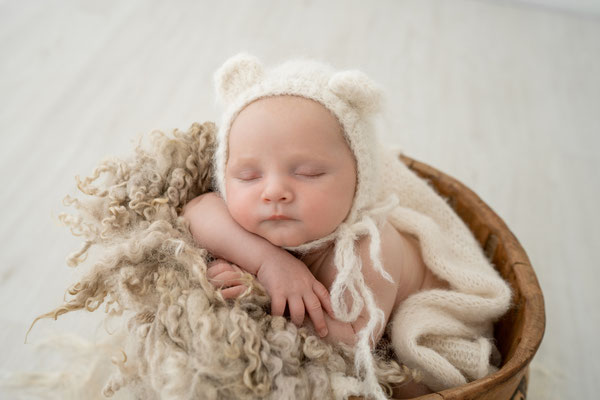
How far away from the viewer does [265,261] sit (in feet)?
3.01

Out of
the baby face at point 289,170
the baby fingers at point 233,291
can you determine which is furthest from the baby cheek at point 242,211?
the baby fingers at point 233,291

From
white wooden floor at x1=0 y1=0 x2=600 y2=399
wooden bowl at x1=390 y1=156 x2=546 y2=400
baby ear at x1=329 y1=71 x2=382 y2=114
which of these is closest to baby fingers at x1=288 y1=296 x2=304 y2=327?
wooden bowl at x1=390 y1=156 x2=546 y2=400

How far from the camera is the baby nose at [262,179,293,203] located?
33.9 inches

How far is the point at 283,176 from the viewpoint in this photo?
89 cm

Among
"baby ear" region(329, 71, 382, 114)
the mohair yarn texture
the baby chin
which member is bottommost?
the mohair yarn texture

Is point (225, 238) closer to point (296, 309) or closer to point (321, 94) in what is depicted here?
point (296, 309)

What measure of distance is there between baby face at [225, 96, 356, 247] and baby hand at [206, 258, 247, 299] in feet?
0.24

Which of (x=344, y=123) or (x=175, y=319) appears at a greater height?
(x=344, y=123)

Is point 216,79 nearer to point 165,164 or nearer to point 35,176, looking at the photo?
point 165,164

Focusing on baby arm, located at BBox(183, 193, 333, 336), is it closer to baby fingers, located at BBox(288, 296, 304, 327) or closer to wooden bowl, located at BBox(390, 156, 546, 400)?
baby fingers, located at BBox(288, 296, 304, 327)

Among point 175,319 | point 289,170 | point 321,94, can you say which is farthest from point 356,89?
point 175,319

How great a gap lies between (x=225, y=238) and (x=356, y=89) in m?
0.33

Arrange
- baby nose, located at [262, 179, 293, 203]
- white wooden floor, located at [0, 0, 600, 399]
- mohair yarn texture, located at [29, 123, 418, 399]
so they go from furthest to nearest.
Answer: white wooden floor, located at [0, 0, 600, 399], baby nose, located at [262, 179, 293, 203], mohair yarn texture, located at [29, 123, 418, 399]

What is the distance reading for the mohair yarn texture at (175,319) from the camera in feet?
2.49
